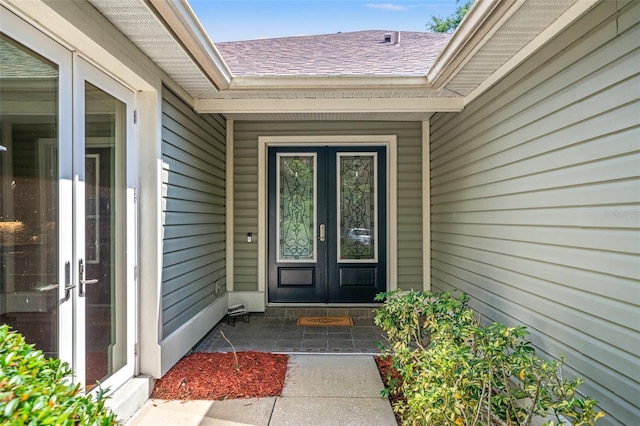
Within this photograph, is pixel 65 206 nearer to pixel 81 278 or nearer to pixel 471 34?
pixel 81 278

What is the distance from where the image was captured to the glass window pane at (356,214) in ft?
16.4

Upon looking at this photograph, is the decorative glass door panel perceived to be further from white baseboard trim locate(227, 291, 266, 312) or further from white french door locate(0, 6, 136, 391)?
white french door locate(0, 6, 136, 391)

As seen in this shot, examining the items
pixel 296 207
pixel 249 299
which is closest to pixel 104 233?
pixel 249 299

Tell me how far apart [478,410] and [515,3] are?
221 cm

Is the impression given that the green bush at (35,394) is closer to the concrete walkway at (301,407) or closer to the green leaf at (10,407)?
the green leaf at (10,407)

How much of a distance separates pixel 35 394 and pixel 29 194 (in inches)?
48.4

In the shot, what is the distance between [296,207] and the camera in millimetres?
5020

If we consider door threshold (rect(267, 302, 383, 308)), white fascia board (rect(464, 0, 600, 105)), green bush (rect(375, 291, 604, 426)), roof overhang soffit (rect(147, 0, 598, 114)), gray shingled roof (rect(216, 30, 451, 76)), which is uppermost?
gray shingled roof (rect(216, 30, 451, 76))

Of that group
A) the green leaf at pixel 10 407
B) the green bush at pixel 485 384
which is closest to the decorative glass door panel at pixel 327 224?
the green bush at pixel 485 384

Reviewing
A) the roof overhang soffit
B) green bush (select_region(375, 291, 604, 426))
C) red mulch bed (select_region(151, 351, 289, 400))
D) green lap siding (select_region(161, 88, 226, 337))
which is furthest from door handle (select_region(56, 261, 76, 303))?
green bush (select_region(375, 291, 604, 426))

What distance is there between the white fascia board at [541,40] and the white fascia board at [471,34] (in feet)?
0.96

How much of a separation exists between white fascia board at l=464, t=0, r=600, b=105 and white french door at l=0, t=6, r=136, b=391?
2.87 meters

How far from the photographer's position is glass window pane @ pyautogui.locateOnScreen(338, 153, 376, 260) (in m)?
5.00

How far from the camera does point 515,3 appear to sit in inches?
79.4
